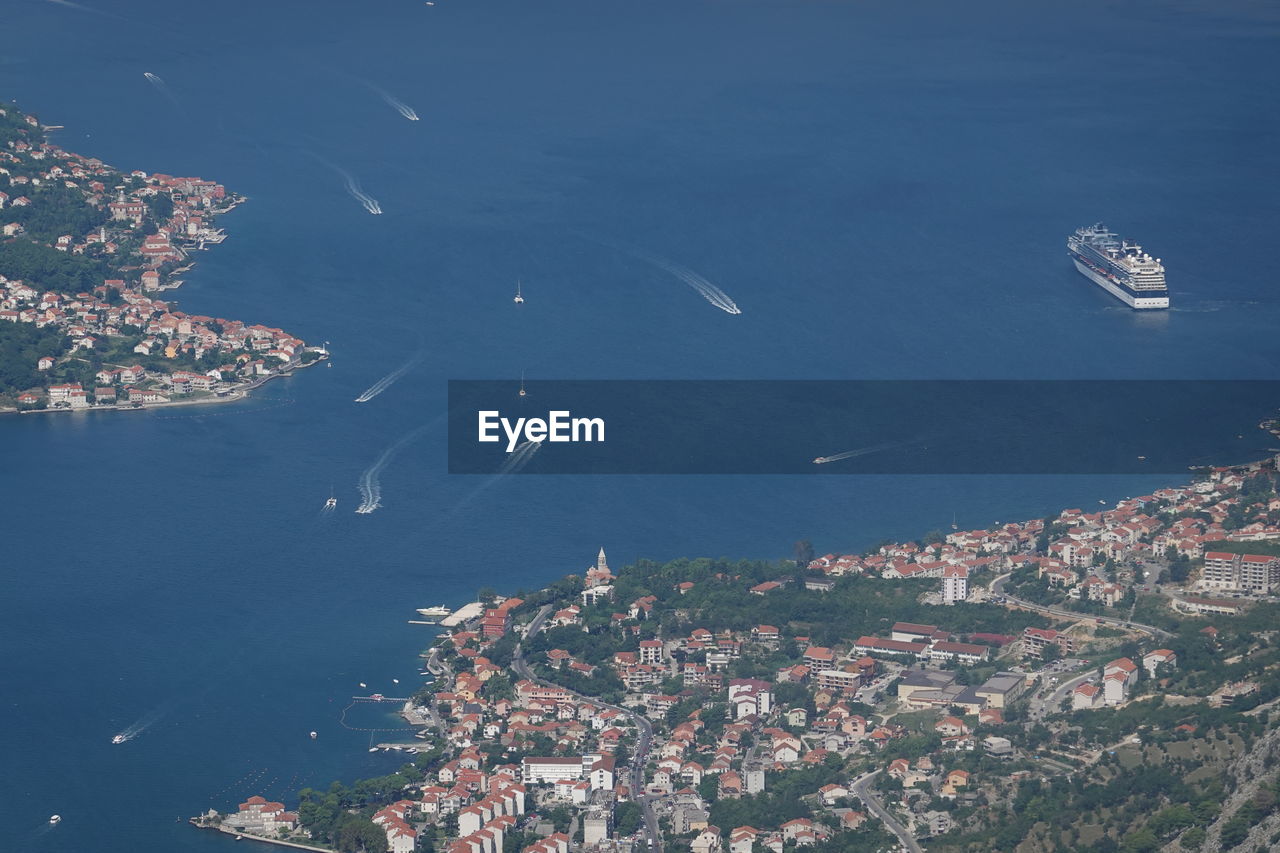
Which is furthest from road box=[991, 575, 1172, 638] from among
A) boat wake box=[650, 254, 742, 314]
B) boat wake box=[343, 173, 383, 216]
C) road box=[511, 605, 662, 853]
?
boat wake box=[343, 173, 383, 216]

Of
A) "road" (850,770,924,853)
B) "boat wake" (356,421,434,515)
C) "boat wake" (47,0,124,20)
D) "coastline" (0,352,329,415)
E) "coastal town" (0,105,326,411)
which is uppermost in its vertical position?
"boat wake" (47,0,124,20)

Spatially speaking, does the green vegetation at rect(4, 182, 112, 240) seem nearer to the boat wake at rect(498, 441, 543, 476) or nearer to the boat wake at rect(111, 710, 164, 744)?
the boat wake at rect(498, 441, 543, 476)

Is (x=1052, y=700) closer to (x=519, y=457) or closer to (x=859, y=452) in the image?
(x=859, y=452)

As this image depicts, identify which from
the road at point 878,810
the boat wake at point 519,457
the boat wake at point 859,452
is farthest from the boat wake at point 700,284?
the road at point 878,810

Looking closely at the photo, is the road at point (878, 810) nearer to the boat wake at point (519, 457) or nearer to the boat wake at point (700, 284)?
the boat wake at point (519, 457)

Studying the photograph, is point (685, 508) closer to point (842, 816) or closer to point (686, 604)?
point (686, 604)

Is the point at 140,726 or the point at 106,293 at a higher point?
the point at 106,293

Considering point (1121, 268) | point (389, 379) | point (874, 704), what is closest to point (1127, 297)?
point (1121, 268)
